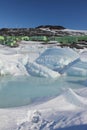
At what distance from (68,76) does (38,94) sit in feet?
20.4

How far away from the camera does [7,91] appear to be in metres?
13.0

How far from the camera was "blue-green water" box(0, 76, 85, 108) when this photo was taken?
37.1 feet

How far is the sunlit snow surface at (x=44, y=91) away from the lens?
7.48 m

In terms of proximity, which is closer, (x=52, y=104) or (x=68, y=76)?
(x=52, y=104)

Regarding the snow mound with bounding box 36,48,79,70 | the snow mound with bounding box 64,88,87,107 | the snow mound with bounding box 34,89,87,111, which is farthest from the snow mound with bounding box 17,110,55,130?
the snow mound with bounding box 36,48,79,70

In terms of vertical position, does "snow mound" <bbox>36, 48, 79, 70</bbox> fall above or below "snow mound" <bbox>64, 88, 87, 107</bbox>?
below

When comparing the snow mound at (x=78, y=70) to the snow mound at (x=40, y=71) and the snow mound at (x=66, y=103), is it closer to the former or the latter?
the snow mound at (x=40, y=71)

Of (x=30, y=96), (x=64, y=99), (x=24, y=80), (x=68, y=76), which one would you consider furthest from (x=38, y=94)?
(x=68, y=76)

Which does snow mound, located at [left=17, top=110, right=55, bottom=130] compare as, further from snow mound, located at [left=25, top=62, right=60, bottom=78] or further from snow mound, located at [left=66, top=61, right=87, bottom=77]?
snow mound, located at [left=66, top=61, right=87, bottom=77]

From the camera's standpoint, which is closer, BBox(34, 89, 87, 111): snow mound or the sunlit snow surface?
the sunlit snow surface

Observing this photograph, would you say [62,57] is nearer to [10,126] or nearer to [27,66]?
[27,66]

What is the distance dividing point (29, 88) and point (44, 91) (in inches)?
38.9

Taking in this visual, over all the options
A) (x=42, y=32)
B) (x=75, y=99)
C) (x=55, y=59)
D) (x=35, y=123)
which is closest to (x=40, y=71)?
(x=55, y=59)

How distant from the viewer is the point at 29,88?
13891mm
